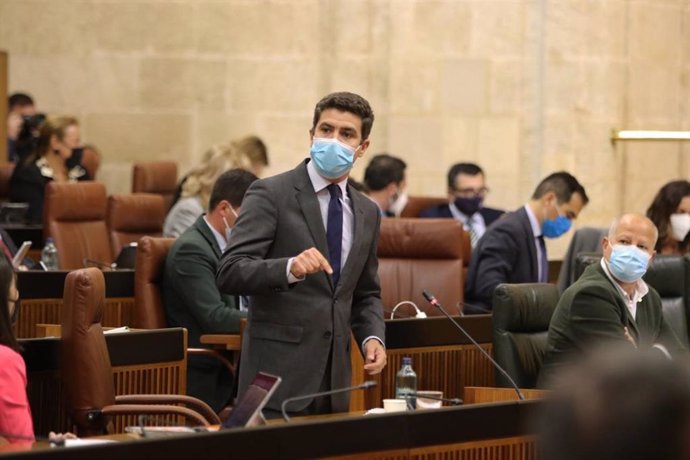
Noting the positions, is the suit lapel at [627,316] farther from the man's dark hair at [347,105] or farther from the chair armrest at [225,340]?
the chair armrest at [225,340]

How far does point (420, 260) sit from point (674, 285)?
1315 millimetres

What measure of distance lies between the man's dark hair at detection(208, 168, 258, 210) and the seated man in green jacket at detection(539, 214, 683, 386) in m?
1.58

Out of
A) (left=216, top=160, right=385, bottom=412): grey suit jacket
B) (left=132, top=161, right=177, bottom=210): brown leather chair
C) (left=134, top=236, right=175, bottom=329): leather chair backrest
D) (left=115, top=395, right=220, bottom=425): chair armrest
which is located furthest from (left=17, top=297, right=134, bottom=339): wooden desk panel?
(left=132, top=161, right=177, bottom=210): brown leather chair

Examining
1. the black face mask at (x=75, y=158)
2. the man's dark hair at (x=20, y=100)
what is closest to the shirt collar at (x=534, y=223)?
the black face mask at (x=75, y=158)

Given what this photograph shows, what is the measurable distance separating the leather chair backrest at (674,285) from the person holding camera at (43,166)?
4.52 meters

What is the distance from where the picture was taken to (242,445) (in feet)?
9.93

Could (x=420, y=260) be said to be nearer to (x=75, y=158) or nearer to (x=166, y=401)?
(x=166, y=401)

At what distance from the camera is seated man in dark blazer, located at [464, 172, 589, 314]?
7164 millimetres

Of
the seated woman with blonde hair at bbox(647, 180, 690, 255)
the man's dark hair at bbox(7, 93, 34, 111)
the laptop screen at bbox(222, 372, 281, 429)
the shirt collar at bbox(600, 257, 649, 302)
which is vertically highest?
the man's dark hair at bbox(7, 93, 34, 111)

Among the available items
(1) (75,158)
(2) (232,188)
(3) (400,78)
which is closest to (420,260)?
(2) (232,188)

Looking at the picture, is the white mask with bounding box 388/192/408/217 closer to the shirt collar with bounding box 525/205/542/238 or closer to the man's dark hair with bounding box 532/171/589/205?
the man's dark hair with bounding box 532/171/589/205

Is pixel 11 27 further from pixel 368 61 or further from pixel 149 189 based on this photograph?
pixel 368 61

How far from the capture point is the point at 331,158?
157 inches

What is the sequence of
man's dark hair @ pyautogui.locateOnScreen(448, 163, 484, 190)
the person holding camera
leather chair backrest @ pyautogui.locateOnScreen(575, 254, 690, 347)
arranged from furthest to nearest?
1. the person holding camera
2. man's dark hair @ pyautogui.locateOnScreen(448, 163, 484, 190)
3. leather chair backrest @ pyautogui.locateOnScreen(575, 254, 690, 347)
